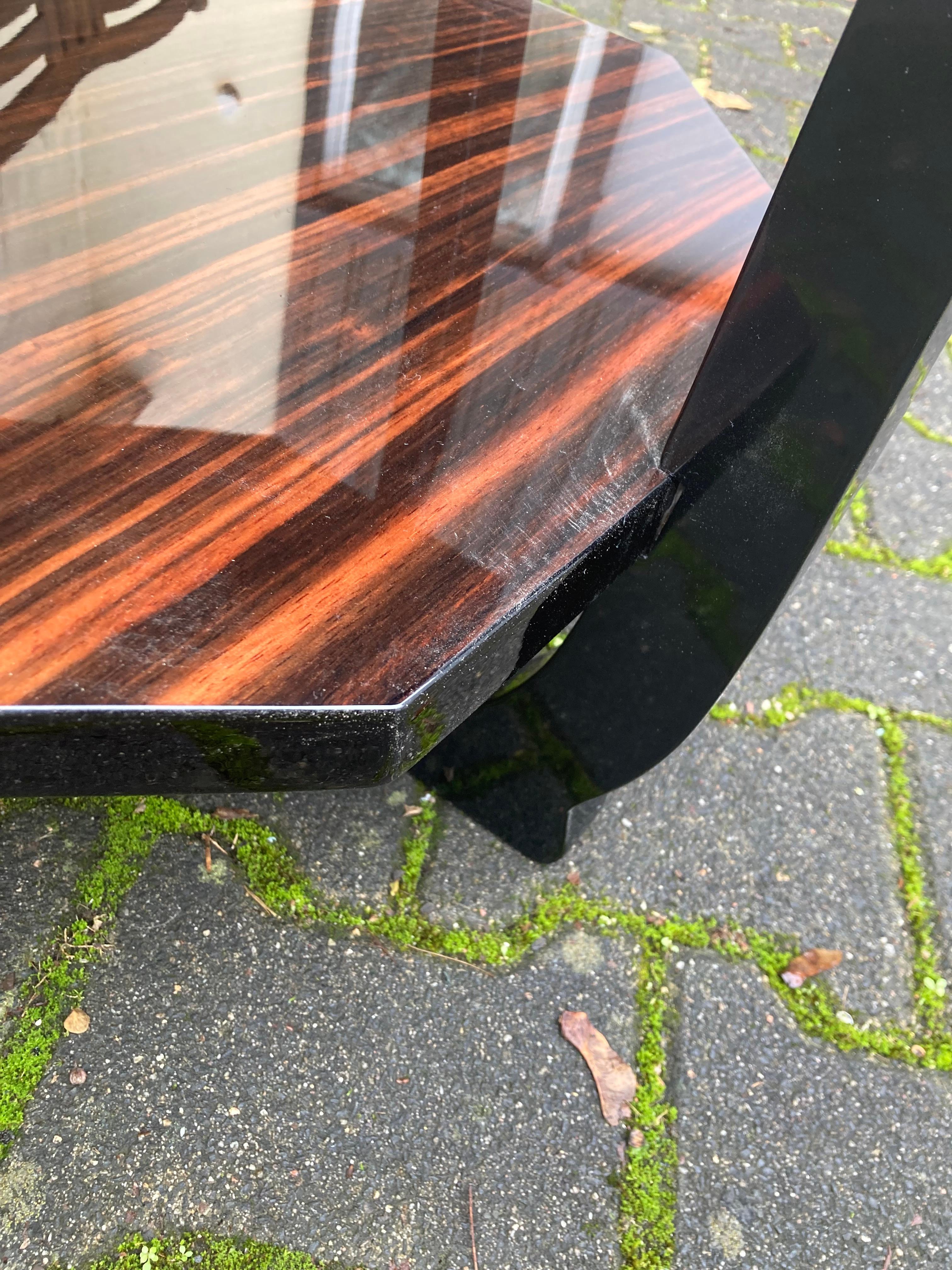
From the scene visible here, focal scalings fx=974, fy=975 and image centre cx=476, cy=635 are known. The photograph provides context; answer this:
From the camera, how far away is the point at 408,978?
1086mm

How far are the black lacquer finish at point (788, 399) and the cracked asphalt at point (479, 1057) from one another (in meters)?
0.23

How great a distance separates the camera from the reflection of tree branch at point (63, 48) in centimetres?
95

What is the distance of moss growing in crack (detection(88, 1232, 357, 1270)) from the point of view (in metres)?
0.85

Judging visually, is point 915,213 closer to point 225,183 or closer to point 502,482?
point 502,482

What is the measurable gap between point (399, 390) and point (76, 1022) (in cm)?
71

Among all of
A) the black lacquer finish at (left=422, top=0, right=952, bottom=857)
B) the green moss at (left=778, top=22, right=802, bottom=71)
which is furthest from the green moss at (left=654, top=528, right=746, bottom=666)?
the green moss at (left=778, top=22, right=802, bottom=71)

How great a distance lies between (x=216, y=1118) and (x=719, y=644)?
2.19 ft

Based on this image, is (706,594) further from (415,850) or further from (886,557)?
(886,557)

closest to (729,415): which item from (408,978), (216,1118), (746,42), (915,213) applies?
(915,213)

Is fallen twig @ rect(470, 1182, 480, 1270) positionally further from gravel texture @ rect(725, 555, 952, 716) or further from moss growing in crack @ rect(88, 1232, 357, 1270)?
gravel texture @ rect(725, 555, 952, 716)

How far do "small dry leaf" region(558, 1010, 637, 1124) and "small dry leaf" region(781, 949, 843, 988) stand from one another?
248mm

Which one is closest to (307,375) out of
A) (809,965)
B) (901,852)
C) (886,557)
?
(809,965)

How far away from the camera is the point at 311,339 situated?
31.2 inches

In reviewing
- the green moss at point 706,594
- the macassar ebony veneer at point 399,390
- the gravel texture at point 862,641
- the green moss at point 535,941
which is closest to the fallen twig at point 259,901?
the green moss at point 535,941
